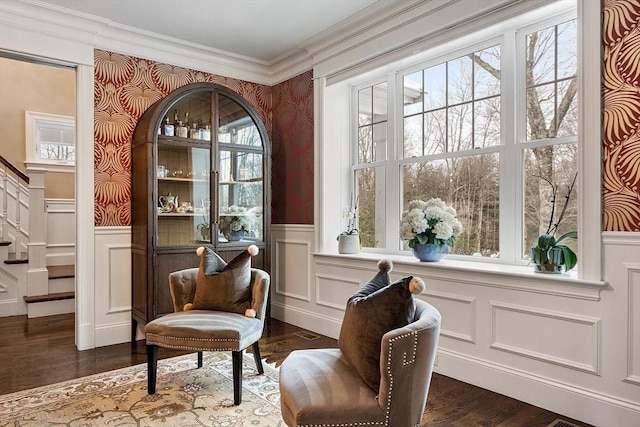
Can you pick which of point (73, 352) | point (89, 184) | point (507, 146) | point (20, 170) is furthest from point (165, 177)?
point (20, 170)

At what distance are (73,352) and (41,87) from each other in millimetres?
4055

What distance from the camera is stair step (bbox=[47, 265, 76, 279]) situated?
480 cm

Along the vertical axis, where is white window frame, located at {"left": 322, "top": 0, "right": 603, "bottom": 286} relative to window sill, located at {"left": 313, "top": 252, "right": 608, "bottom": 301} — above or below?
above

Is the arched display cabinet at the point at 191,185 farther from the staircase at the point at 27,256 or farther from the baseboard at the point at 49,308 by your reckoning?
the staircase at the point at 27,256

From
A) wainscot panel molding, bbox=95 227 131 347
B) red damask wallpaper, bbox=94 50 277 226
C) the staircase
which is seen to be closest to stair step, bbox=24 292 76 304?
the staircase

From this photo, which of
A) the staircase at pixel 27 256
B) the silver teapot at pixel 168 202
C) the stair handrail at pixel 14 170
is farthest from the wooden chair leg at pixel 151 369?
the stair handrail at pixel 14 170

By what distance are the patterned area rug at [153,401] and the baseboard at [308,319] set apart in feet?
3.09

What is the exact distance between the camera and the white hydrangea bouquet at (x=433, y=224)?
290cm

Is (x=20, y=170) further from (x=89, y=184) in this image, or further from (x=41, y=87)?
(x=89, y=184)

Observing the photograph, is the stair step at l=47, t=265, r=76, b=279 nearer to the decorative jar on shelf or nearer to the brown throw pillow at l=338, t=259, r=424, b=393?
the decorative jar on shelf

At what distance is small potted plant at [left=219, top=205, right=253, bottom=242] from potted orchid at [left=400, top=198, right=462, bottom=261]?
5.40ft

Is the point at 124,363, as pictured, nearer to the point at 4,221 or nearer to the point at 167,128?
the point at 167,128

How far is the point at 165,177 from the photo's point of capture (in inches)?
141

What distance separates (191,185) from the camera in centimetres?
374
